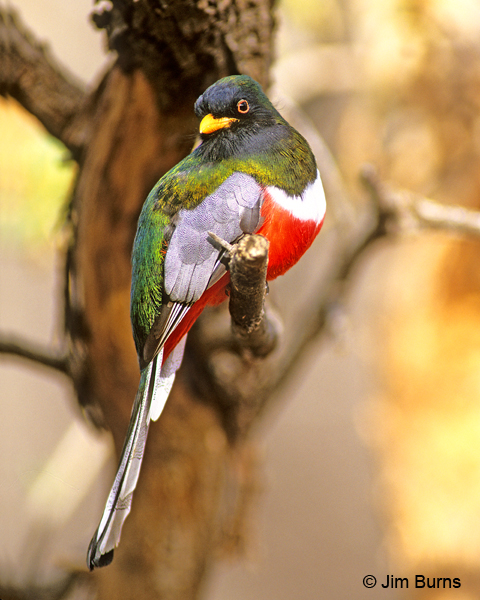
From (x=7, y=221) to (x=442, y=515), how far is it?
2461mm

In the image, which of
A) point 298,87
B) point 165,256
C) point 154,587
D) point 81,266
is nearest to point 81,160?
point 81,266

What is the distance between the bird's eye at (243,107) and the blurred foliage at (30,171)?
0.73 m

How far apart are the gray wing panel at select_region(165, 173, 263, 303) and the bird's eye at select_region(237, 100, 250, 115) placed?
0.06 metres

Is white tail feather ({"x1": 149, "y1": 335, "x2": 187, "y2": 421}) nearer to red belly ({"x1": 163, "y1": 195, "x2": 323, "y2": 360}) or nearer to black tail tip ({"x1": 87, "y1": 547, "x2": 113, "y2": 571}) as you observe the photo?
red belly ({"x1": 163, "y1": 195, "x2": 323, "y2": 360})

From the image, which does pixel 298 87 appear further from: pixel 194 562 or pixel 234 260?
pixel 234 260

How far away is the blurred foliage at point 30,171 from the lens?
1.18m

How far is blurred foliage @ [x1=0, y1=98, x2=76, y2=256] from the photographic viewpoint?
1.18 m

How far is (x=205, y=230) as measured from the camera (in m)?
0.50

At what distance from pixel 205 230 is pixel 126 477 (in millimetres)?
241

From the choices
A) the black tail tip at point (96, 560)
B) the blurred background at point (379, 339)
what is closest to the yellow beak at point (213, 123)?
the black tail tip at point (96, 560)

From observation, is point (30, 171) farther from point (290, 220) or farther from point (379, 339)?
point (379, 339)

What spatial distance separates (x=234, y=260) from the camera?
49 cm

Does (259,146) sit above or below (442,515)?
above

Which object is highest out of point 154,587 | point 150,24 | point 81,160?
point 81,160
